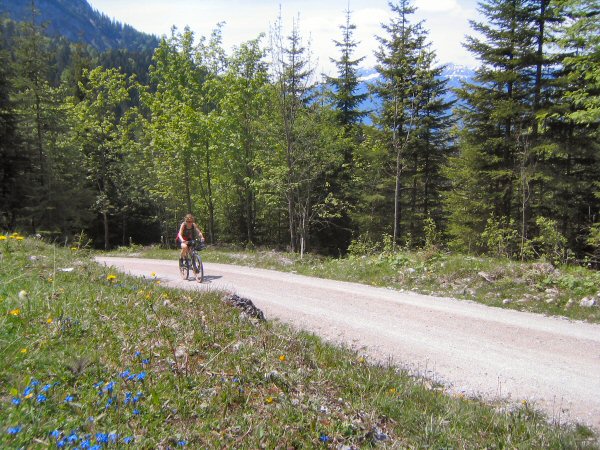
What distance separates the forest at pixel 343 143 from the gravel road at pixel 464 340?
5586 mm

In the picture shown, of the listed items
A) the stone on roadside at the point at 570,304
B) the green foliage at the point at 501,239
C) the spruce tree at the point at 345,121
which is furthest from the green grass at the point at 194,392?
the spruce tree at the point at 345,121

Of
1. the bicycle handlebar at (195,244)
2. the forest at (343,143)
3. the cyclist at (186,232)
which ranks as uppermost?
the forest at (343,143)

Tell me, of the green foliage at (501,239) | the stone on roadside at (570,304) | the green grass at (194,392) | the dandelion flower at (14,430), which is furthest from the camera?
the green foliage at (501,239)

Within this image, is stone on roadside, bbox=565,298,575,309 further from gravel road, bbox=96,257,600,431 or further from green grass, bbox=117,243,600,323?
gravel road, bbox=96,257,600,431

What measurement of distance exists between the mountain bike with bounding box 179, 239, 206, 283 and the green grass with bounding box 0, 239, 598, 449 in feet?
22.3

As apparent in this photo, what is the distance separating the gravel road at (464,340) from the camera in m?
5.65

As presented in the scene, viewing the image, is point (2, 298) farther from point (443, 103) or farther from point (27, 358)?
point (443, 103)

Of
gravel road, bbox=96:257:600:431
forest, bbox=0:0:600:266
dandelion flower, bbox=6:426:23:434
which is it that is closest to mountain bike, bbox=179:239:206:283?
gravel road, bbox=96:257:600:431

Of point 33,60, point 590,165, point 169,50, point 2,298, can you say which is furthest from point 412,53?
point 2,298

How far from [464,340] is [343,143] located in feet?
58.0

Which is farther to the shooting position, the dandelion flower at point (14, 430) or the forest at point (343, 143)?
the forest at point (343, 143)

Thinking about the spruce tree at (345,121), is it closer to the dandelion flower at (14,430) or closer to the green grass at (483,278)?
the green grass at (483,278)

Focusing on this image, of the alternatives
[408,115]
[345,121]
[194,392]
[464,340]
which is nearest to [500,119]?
[408,115]

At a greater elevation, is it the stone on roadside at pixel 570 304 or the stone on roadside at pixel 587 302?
the stone on roadside at pixel 587 302
